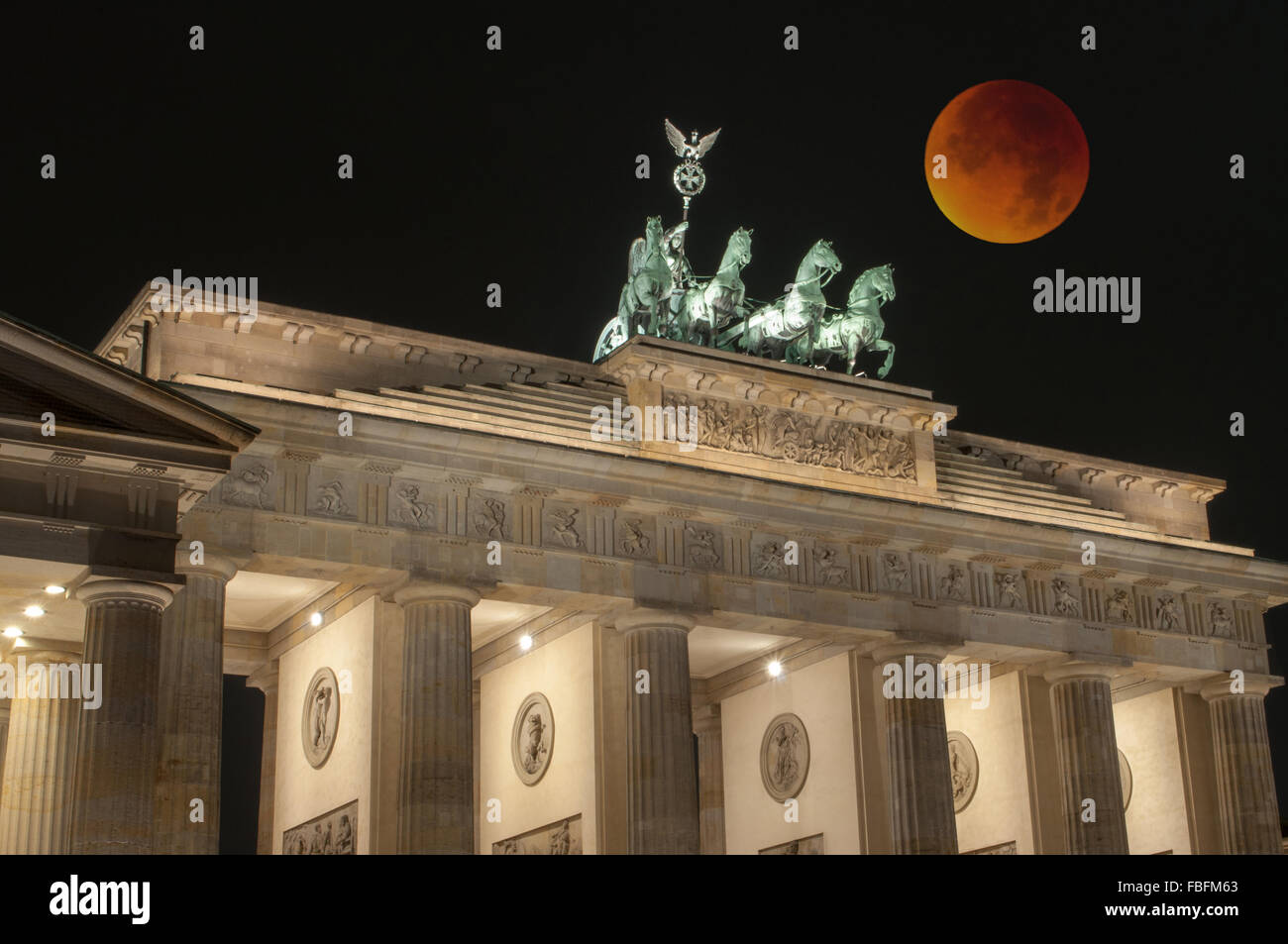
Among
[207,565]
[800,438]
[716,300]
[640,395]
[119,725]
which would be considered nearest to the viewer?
[119,725]

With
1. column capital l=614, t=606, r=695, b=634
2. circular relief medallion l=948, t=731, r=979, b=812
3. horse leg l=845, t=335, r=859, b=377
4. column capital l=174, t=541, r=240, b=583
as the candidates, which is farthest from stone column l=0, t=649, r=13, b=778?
circular relief medallion l=948, t=731, r=979, b=812

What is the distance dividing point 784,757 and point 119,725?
17.6m

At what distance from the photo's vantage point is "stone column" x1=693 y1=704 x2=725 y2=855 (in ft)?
130

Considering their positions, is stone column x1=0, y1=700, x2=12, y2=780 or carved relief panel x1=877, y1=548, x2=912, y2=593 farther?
carved relief panel x1=877, y1=548, x2=912, y2=593

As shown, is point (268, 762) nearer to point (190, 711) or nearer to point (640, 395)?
point (190, 711)

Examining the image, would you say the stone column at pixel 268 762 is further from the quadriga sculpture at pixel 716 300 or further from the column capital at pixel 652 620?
→ the quadriga sculpture at pixel 716 300

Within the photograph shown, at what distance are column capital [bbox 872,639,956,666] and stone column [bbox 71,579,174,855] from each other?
15.8m

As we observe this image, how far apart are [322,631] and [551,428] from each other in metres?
6.03

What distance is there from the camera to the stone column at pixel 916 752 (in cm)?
3419

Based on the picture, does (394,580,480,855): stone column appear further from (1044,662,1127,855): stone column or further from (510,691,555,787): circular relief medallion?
(1044,662,1127,855): stone column

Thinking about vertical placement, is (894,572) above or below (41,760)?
above

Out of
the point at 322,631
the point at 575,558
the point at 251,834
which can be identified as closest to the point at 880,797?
the point at 575,558

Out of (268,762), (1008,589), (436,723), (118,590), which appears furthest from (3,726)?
(1008,589)

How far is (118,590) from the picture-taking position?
77.5 feet
